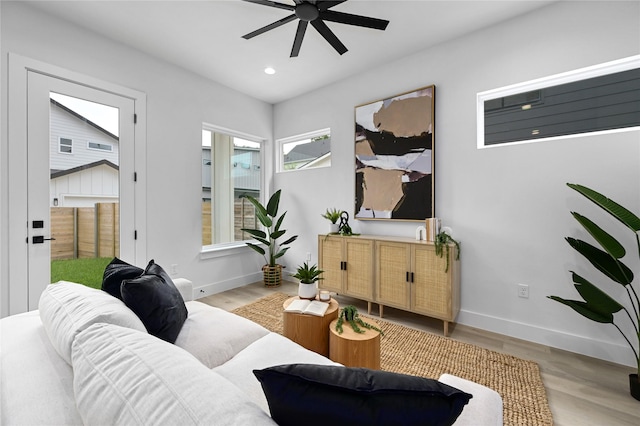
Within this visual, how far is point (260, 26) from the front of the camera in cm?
267

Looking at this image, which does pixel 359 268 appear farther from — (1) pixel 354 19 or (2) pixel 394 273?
(1) pixel 354 19

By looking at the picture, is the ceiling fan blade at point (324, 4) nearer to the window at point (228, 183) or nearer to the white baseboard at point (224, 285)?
the window at point (228, 183)

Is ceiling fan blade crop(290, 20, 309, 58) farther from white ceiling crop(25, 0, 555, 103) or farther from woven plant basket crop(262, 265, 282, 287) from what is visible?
woven plant basket crop(262, 265, 282, 287)

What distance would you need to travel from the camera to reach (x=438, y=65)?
2957mm

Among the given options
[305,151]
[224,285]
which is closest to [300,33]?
[305,151]

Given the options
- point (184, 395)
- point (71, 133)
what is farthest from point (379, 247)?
point (71, 133)

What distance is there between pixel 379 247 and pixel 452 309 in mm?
904

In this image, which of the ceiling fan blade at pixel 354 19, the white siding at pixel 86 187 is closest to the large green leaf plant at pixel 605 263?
the ceiling fan blade at pixel 354 19

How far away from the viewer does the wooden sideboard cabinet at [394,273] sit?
2.57m

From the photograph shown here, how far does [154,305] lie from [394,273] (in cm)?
221

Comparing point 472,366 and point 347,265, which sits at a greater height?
point 347,265

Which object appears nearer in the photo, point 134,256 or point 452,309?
point 452,309

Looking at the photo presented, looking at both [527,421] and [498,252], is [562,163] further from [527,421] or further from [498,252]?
[527,421]

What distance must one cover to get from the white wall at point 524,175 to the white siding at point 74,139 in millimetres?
3171
